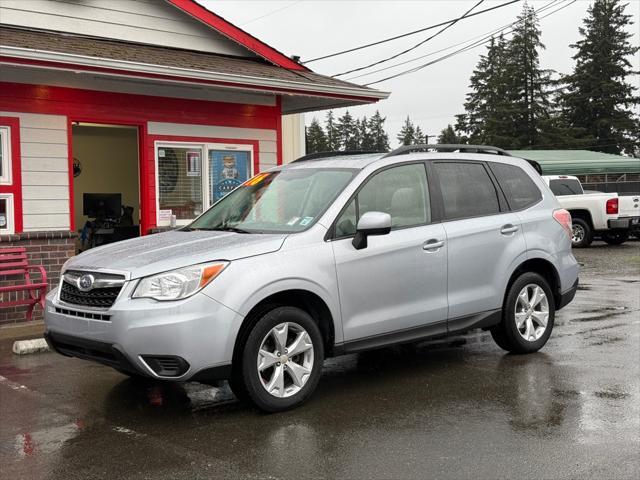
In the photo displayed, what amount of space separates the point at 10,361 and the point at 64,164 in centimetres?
357

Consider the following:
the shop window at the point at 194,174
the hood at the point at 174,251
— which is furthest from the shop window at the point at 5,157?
the hood at the point at 174,251

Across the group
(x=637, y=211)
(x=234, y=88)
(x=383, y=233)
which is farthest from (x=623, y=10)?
(x=383, y=233)

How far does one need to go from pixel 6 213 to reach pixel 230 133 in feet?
12.2

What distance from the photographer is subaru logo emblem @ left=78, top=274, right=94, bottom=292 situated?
526 centimetres

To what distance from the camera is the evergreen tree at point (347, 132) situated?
437 feet

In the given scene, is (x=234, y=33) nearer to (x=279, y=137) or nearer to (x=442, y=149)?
(x=279, y=137)

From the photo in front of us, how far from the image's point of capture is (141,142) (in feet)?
36.1

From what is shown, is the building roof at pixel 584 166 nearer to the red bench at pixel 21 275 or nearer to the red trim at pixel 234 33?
the red trim at pixel 234 33

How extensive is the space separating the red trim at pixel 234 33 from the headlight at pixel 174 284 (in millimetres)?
8041

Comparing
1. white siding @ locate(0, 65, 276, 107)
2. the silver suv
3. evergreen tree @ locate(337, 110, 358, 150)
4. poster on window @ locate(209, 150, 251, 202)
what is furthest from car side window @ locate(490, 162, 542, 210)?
evergreen tree @ locate(337, 110, 358, 150)

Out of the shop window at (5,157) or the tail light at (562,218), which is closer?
the tail light at (562,218)

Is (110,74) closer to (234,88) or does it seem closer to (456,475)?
(234,88)

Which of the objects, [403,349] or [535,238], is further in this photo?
[403,349]

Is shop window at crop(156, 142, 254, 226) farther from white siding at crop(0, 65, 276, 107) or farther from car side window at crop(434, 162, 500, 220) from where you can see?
car side window at crop(434, 162, 500, 220)
